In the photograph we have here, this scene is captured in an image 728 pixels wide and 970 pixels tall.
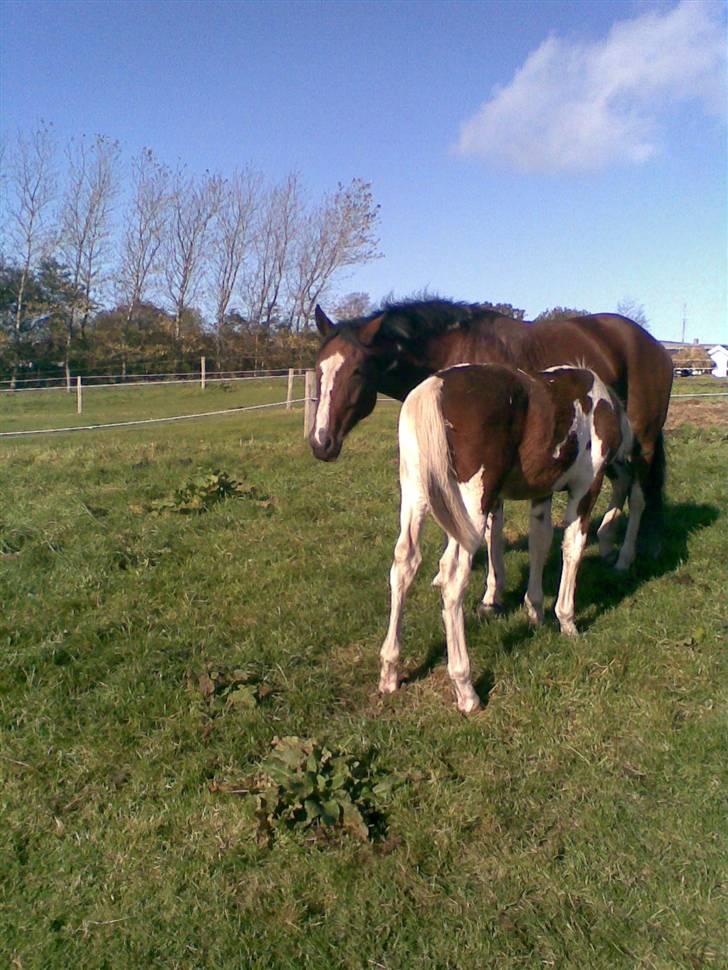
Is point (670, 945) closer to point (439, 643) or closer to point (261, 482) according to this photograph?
point (439, 643)

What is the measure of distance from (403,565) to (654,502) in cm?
358

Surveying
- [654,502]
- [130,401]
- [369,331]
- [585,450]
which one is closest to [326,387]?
[369,331]

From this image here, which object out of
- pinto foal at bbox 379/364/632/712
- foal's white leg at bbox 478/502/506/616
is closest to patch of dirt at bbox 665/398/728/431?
foal's white leg at bbox 478/502/506/616

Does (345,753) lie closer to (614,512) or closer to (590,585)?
(590,585)

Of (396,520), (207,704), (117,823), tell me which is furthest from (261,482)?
(117,823)

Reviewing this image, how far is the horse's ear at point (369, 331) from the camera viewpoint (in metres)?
4.95

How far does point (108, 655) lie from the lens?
4492 millimetres

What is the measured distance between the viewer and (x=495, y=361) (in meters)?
5.68

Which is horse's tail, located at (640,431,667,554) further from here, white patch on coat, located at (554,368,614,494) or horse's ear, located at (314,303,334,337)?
horse's ear, located at (314,303,334,337)

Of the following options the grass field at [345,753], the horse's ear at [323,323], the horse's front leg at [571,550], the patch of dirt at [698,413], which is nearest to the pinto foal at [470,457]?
the horse's front leg at [571,550]

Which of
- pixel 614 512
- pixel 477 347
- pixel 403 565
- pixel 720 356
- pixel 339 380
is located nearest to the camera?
pixel 403 565

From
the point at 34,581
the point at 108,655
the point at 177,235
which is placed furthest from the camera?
the point at 177,235

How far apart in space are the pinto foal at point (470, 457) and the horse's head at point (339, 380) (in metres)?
1.01

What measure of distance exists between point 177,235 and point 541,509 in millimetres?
43200
